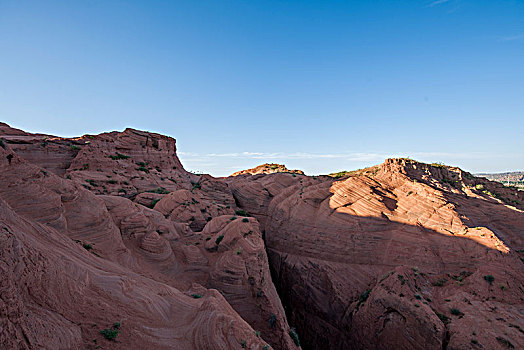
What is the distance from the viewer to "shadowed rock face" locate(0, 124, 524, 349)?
610 cm

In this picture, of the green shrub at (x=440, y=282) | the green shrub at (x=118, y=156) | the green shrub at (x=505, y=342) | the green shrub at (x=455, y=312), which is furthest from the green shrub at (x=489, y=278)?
the green shrub at (x=118, y=156)

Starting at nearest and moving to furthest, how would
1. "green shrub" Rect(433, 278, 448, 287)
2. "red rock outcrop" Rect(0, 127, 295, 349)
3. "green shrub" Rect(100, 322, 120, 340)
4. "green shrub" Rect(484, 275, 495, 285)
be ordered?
1. "red rock outcrop" Rect(0, 127, 295, 349)
2. "green shrub" Rect(100, 322, 120, 340)
3. "green shrub" Rect(484, 275, 495, 285)
4. "green shrub" Rect(433, 278, 448, 287)

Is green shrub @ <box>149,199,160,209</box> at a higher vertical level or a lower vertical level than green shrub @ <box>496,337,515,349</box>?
higher

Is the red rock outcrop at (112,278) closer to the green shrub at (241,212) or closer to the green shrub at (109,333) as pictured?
the green shrub at (109,333)

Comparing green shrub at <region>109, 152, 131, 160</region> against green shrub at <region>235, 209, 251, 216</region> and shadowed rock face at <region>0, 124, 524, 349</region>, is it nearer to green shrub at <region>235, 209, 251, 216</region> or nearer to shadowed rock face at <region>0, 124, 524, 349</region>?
shadowed rock face at <region>0, 124, 524, 349</region>

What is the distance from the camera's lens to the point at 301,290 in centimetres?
1778

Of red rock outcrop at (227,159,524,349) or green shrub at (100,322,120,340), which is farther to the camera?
red rock outcrop at (227,159,524,349)

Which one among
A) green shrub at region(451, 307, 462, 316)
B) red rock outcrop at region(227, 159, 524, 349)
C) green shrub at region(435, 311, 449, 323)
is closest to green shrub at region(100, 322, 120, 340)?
red rock outcrop at region(227, 159, 524, 349)

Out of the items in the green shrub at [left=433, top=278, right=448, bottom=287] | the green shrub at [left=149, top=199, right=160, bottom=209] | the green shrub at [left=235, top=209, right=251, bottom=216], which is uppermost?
the green shrub at [left=149, top=199, right=160, bottom=209]

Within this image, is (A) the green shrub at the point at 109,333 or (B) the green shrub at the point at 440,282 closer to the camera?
(A) the green shrub at the point at 109,333

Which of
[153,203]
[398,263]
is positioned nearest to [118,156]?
[153,203]

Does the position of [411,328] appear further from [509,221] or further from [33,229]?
[33,229]

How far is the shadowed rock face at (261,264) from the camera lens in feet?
20.0

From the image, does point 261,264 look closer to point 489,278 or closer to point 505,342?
point 505,342
